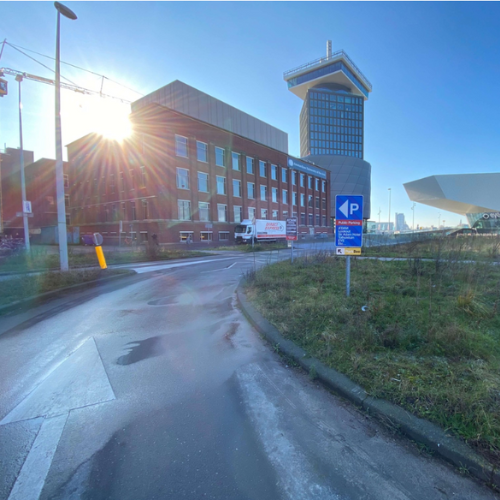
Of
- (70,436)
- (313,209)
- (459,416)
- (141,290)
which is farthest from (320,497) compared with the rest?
(313,209)

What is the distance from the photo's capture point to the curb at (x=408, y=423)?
197 centimetres

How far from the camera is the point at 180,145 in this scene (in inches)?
1273

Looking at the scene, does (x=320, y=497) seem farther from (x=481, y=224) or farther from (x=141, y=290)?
(x=481, y=224)

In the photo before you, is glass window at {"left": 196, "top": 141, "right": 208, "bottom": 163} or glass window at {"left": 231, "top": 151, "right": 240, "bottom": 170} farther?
glass window at {"left": 231, "top": 151, "right": 240, "bottom": 170}

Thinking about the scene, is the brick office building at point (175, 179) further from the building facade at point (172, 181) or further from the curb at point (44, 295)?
the curb at point (44, 295)

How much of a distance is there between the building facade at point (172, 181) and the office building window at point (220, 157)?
14 centimetres

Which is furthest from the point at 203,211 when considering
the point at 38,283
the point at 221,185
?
the point at 38,283

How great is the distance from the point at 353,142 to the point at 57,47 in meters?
100.0

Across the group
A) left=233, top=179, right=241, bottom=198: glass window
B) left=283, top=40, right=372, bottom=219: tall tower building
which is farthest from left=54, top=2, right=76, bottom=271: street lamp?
left=283, top=40, right=372, bottom=219: tall tower building

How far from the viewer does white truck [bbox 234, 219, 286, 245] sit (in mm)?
35406

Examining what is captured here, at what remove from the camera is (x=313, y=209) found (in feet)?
190

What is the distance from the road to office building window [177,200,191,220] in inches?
1108

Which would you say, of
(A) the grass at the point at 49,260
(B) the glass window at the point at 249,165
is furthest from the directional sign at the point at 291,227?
(B) the glass window at the point at 249,165

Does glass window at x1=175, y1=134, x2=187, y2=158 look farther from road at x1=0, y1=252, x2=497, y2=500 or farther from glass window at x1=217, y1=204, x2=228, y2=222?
road at x1=0, y1=252, x2=497, y2=500
